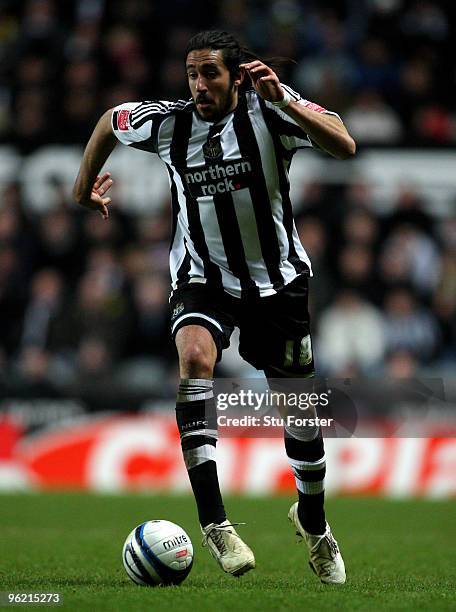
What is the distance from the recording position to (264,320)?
5809 millimetres

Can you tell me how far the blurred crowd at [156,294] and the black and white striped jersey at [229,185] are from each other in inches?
260

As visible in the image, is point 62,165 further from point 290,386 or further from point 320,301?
point 290,386

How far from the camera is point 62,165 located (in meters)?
14.2

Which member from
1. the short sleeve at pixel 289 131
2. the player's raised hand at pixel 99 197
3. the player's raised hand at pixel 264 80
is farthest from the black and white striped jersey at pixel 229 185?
the player's raised hand at pixel 264 80

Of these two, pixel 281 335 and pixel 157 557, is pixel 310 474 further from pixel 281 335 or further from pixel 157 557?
pixel 157 557

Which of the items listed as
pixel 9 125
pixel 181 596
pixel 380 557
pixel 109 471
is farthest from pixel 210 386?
pixel 9 125

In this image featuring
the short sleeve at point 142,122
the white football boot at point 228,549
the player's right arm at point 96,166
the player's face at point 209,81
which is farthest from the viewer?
the player's right arm at point 96,166

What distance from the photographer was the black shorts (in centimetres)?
566

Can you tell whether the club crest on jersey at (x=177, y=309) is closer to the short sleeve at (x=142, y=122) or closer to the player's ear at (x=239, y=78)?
the short sleeve at (x=142, y=122)

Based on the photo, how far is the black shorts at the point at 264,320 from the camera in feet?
18.6

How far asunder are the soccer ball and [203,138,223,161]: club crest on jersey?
68.1 inches

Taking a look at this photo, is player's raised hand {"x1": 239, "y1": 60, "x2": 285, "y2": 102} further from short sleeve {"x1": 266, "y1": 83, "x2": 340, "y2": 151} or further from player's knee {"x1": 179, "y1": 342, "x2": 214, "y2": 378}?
player's knee {"x1": 179, "y1": 342, "x2": 214, "y2": 378}

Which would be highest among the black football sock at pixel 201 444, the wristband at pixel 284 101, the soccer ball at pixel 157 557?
the wristband at pixel 284 101

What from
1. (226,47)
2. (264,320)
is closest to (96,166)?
(226,47)
